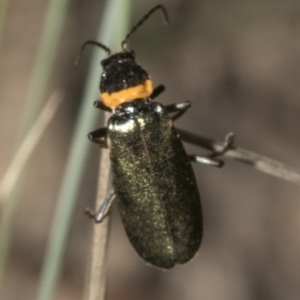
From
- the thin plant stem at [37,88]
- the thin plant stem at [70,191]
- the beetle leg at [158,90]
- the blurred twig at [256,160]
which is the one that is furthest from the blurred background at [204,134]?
the thin plant stem at [70,191]

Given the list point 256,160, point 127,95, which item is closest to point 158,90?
point 127,95

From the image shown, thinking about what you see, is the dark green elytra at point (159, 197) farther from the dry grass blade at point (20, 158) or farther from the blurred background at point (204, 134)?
the blurred background at point (204, 134)

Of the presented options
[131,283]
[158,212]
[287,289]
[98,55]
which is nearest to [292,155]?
[287,289]

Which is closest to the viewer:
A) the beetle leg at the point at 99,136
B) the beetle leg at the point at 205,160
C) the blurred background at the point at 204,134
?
the beetle leg at the point at 99,136

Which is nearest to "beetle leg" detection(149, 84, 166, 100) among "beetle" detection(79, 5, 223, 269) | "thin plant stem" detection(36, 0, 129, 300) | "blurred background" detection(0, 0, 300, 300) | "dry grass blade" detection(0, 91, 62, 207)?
"beetle" detection(79, 5, 223, 269)

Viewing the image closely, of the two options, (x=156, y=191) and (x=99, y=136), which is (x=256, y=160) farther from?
(x=99, y=136)
